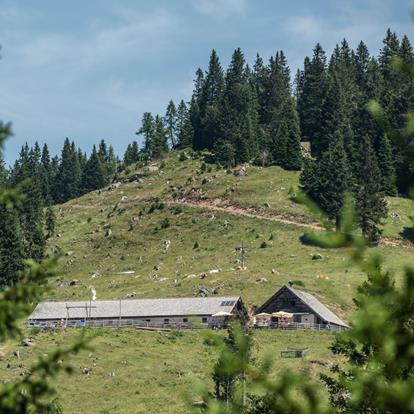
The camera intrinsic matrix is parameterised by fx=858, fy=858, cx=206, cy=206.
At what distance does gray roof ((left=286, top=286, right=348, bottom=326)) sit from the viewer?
8369 centimetres

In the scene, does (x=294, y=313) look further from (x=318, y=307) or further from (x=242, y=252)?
(x=242, y=252)

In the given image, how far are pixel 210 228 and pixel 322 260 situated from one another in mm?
22941

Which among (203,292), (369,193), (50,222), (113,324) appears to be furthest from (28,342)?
(50,222)

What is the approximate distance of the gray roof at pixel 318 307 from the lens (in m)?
83.7

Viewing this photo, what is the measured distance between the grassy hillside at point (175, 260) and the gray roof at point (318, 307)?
1.88 m

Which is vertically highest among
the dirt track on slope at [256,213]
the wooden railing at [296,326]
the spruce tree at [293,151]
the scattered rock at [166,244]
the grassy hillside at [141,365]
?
the spruce tree at [293,151]

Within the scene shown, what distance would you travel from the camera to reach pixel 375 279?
670 centimetres

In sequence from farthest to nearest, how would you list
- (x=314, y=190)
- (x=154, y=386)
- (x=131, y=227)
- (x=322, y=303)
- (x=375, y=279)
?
(x=131, y=227)
(x=314, y=190)
(x=322, y=303)
(x=154, y=386)
(x=375, y=279)

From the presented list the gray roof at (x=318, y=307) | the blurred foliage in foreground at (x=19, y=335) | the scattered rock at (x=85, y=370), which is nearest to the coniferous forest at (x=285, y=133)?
the gray roof at (x=318, y=307)

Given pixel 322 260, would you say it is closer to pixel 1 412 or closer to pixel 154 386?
pixel 154 386

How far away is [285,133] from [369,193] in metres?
23.2

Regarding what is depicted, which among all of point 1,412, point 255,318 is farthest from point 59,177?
point 1,412

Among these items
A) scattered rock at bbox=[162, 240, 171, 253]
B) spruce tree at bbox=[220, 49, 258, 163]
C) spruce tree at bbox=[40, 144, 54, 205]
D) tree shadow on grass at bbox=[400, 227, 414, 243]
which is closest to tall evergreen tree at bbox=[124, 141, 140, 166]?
spruce tree at bbox=[40, 144, 54, 205]

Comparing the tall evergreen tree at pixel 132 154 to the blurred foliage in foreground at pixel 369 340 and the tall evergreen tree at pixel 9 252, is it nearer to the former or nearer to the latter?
the tall evergreen tree at pixel 9 252
